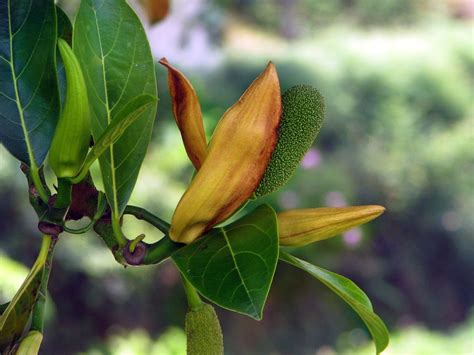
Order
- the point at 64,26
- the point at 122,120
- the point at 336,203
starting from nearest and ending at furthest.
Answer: the point at 122,120 < the point at 64,26 < the point at 336,203

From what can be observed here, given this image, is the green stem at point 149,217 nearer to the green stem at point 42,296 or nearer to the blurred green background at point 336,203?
the green stem at point 42,296

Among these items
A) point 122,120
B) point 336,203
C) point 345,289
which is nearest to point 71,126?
point 122,120

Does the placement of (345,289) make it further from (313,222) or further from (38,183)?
(38,183)

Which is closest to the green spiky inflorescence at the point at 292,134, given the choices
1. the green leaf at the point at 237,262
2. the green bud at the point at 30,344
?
the green leaf at the point at 237,262

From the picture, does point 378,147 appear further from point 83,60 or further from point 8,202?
point 83,60

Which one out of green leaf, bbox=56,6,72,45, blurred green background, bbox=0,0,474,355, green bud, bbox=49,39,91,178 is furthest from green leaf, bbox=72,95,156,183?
blurred green background, bbox=0,0,474,355

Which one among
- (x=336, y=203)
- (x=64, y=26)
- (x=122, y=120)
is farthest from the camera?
(x=336, y=203)

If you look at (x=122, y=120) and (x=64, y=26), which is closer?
(x=122, y=120)
